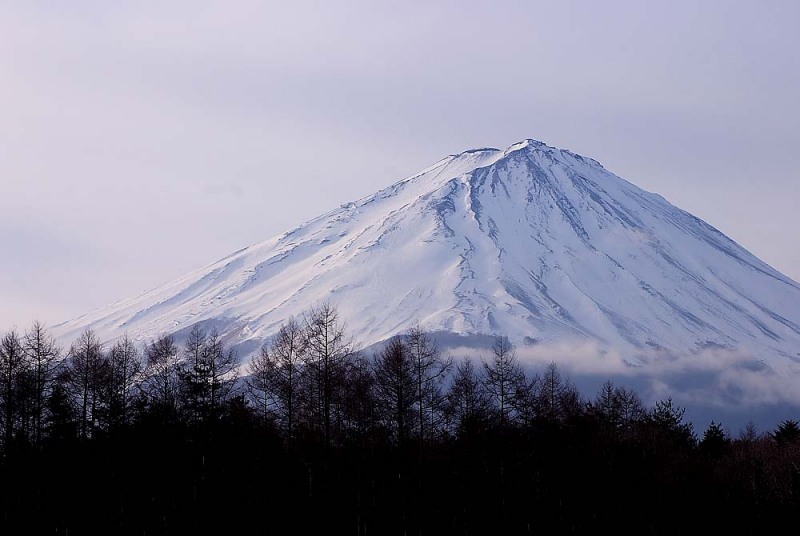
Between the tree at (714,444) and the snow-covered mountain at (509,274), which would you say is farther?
the snow-covered mountain at (509,274)

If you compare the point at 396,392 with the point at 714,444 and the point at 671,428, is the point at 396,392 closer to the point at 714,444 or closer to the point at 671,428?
the point at 714,444

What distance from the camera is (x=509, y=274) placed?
114562mm

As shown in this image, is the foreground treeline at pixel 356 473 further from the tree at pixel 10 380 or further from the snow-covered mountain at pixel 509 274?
the snow-covered mountain at pixel 509 274

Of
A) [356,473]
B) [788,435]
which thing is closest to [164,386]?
[356,473]

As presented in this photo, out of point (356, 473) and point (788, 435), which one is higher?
point (788, 435)

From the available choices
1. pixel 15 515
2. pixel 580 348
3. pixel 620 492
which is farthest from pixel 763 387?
pixel 15 515

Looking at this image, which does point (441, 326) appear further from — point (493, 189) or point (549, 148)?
point (549, 148)

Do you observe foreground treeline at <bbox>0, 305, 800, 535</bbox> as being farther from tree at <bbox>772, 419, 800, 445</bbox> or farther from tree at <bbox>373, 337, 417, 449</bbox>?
tree at <bbox>772, 419, 800, 445</bbox>

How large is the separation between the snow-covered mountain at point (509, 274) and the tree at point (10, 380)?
6095 cm

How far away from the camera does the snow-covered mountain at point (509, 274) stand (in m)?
106

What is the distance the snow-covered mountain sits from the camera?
105938 mm

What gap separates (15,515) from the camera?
21.2 meters

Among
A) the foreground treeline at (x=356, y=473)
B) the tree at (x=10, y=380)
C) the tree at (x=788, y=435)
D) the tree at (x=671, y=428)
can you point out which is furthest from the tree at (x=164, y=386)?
the tree at (x=788, y=435)

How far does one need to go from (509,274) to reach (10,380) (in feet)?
283
